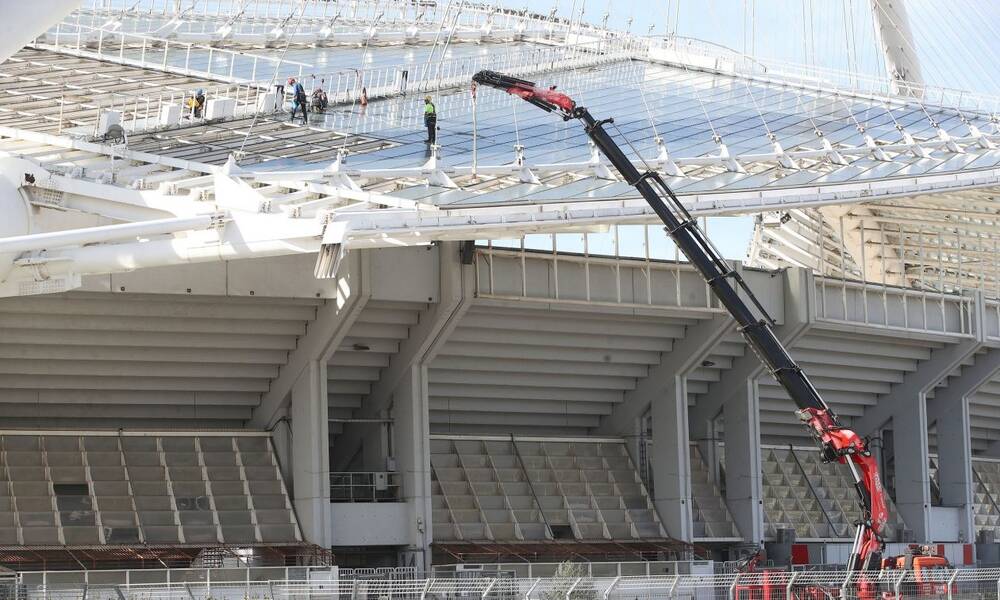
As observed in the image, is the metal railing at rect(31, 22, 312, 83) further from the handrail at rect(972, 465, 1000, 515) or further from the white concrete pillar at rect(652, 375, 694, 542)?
the handrail at rect(972, 465, 1000, 515)

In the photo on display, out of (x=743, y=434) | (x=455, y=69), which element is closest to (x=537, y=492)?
(x=743, y=434)

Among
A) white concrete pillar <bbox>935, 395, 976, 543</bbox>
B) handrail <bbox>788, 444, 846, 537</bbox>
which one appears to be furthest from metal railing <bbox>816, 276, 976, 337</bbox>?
handrail <bbox>788, 444, 846, 537</bbox>

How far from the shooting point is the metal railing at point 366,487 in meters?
45.7

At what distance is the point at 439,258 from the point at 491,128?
4.08 meters

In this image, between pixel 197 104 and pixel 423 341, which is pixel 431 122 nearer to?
pixel 197 104

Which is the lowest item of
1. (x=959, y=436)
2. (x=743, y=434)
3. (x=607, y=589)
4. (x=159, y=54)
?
(x=607, y=589)

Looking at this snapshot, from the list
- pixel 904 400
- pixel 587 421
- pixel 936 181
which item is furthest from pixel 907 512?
pixel 936 181

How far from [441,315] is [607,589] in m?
17.6

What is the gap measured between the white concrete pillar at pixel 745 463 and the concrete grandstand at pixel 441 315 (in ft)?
0.33

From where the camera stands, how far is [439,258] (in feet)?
144

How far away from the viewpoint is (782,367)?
A: 33.3m

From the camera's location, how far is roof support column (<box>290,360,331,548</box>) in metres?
43.6

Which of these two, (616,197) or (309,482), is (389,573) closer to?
(309,482)

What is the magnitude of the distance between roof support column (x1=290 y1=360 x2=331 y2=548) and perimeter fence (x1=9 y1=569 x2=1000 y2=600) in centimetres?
1248
